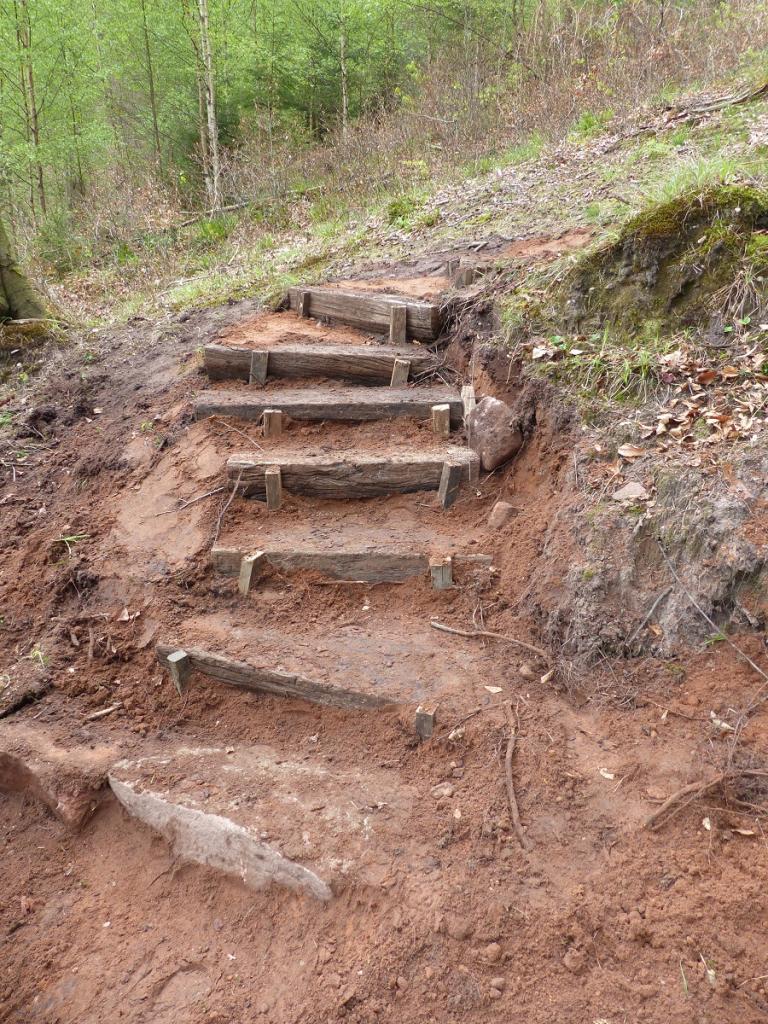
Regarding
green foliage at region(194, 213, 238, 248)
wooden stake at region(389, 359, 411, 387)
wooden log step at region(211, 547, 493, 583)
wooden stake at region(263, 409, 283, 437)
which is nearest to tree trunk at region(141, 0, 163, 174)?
green foliage at region(194, 213, 238, 248)

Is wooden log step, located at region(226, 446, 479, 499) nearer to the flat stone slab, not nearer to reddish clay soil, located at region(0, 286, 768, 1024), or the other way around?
reddish clay soil, located at region(0, 286, 768, 1024)

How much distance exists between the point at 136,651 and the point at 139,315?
467cm

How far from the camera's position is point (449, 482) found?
158 inches

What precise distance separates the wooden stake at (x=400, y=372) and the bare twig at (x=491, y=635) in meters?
2.16

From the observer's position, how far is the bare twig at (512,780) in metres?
2.39

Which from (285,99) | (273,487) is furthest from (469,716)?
(285,99)

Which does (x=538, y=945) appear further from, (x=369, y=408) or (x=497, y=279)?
(x=497, y=279)

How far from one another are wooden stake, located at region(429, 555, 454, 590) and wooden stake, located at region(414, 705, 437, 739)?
83 cm

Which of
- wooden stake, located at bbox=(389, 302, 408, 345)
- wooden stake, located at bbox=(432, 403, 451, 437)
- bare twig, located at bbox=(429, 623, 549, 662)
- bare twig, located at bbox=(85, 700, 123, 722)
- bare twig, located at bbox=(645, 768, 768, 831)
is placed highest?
wooden stake, located at bbox=(389, 302, 408, 345)

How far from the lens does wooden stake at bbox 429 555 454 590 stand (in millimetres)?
3539

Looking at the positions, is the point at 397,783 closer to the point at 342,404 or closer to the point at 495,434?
the point at 495,434

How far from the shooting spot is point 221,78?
1291cm

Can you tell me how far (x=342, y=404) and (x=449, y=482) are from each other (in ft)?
3.57

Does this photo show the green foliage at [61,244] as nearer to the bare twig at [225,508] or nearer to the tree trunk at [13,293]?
the tree trunk at [13,293]
